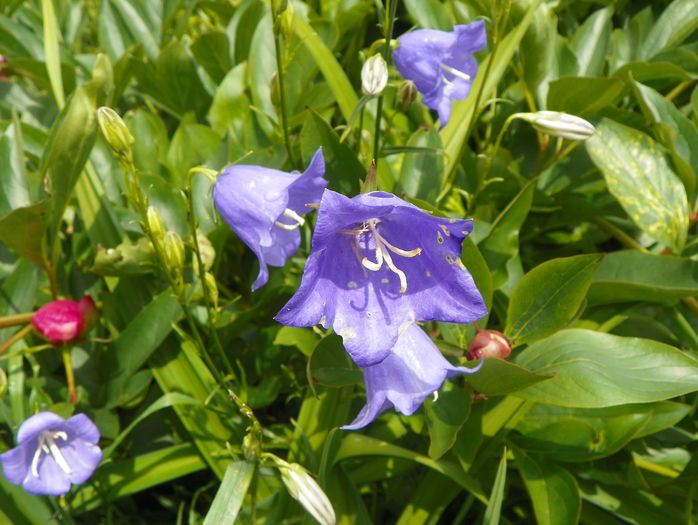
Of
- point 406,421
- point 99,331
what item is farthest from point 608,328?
point 99,331

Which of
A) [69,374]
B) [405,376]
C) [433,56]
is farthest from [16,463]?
[433,56]

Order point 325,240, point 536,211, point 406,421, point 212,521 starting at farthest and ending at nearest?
point 536,211, point 406,421, point 212,521, point 325,240

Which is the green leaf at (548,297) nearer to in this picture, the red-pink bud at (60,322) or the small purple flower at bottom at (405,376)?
the small purple flower at bottom at (405,376)

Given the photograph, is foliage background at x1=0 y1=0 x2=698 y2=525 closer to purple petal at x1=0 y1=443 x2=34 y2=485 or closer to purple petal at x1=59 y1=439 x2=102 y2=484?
purple petal at x1=59 y1=439 x2=102 y2=484

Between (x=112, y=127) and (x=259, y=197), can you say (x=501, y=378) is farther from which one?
(x=112, y=127)

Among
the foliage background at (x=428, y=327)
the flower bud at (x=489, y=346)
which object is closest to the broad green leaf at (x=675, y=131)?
the foliage background at (x=428, y=327)

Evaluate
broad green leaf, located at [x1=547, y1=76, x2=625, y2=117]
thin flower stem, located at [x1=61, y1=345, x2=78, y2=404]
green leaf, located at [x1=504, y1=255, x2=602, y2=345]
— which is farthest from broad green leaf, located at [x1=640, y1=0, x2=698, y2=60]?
thin flower stem, located at [x1=61, y1=345, x2=78, y2=404]

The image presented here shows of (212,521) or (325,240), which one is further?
(212,521)

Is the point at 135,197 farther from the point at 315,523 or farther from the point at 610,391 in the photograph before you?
the point at 610,391
